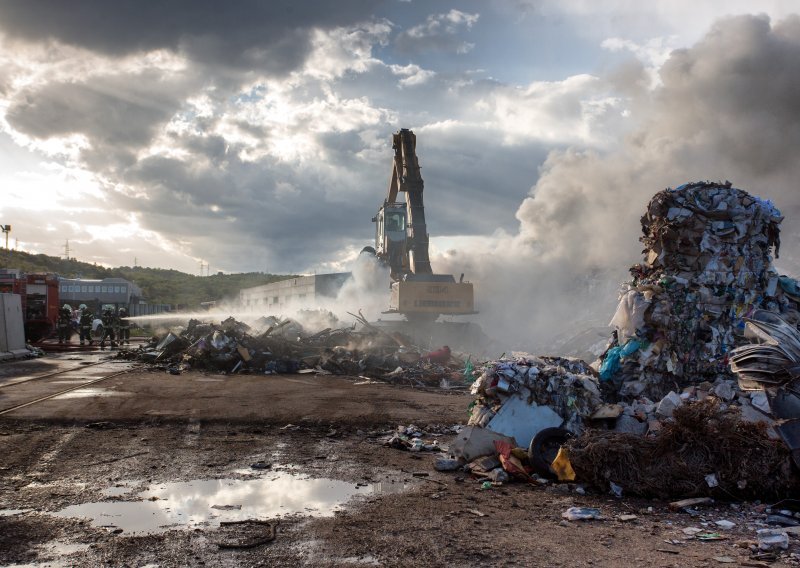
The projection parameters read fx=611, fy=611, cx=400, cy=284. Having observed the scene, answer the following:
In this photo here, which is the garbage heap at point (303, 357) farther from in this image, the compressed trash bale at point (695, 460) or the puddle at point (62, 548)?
the puddle at point (62, 548)

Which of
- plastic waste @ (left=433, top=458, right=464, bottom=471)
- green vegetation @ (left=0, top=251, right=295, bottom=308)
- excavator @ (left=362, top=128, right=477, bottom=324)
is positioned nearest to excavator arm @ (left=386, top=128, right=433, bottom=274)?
excavator @ (left=362, top=128, right=477, bottom=324)

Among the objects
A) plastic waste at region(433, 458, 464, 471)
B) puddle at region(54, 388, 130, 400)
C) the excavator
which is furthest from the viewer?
the excavator

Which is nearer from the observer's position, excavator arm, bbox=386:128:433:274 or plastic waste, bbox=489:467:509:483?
plastic waste, bbox=489:467:509:483

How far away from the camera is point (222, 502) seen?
5.51 m

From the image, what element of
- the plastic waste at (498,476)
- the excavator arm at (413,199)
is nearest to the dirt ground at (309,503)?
the plastic waste at (498,476)

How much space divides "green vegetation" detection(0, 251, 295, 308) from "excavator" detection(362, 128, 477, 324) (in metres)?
46.5

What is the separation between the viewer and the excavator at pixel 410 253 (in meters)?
21.9

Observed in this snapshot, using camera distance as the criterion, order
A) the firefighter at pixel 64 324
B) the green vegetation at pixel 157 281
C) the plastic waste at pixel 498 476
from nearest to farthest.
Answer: the plastic waste at pixel 498 476 → the firefighter at pixel 64 324 → the green vegetation at pixel 157 281

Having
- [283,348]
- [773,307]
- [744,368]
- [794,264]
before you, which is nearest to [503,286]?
[794,264]

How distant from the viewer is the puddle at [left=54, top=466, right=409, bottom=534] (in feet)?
16.3

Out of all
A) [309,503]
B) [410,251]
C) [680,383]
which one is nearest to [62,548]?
[309,503]

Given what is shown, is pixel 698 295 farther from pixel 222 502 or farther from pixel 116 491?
pixel 116 491

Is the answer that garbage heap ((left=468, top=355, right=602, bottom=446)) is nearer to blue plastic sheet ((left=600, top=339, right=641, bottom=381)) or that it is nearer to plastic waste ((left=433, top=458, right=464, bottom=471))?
plastic waste ((left=433, top=458, right=464, bottom=471))

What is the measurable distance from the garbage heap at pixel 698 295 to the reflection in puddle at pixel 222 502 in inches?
175
